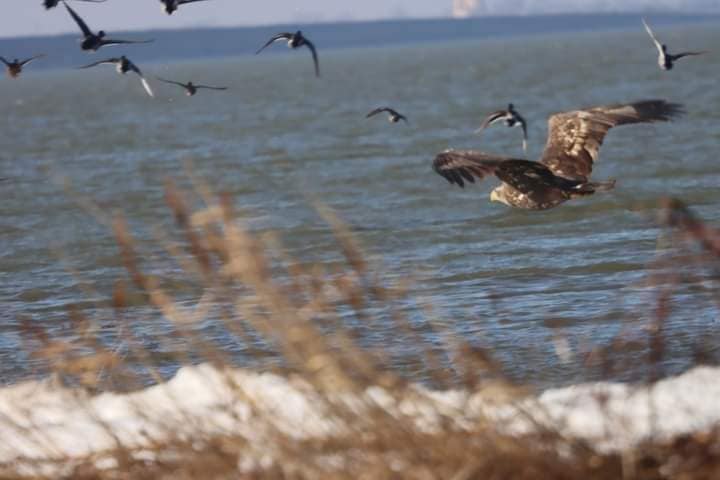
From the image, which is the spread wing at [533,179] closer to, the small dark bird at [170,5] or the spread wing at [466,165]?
the spread wing at [466,165]

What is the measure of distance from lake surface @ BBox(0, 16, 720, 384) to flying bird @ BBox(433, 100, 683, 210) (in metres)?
0.88

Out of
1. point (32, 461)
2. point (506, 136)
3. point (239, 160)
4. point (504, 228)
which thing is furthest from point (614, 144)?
point (32, 461)

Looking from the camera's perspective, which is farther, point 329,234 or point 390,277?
point 329,234

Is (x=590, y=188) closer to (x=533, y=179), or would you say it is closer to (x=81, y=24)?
(x=533, y=179)

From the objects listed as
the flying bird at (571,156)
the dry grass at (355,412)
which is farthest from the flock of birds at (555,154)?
the dry grass at (355,412)

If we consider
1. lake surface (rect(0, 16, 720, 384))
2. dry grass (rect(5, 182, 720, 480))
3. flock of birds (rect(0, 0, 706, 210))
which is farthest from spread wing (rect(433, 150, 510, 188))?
dry grass (rect(5, 182, 720, 480))

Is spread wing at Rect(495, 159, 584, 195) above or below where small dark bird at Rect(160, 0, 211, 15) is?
below

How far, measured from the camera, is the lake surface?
11195mm

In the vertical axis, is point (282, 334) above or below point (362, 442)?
above

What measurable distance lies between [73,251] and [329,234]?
293cm

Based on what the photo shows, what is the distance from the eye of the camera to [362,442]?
469cm

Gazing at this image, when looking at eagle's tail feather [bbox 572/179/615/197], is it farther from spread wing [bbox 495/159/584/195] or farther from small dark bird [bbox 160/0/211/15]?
small dark bird [bbox 160/0/211/15]

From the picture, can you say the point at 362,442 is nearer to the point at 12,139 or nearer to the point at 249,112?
the point at 12,139

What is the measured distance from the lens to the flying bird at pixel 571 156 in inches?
444
